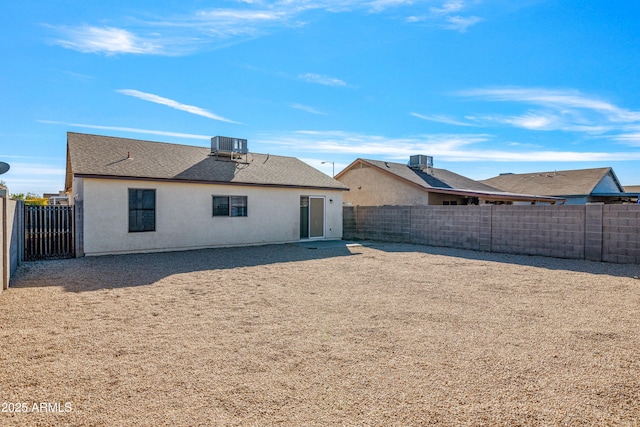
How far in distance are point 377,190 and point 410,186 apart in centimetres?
220

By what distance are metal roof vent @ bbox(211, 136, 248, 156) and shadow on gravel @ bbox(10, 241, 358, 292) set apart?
461cm

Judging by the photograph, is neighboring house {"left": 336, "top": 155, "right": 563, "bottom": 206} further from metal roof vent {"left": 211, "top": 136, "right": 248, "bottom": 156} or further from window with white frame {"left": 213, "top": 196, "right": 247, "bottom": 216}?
window with white frame {"left": 213, "top": 196, "right": 247, "bottom": 216}

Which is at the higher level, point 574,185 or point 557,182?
point 557,182

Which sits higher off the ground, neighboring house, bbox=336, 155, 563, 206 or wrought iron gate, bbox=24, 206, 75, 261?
neighboring house, bbox=336, 155, 563, 206

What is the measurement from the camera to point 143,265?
944cm

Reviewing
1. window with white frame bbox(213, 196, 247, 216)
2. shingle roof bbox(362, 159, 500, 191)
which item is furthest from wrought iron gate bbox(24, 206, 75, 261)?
shingle roof bbox(362, 159, 500, 191)

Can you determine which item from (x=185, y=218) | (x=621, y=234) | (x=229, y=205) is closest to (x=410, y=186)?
(x=621, y=234)

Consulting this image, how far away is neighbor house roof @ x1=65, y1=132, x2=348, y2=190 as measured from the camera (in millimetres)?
11250

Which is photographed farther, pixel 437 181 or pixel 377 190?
pixel 437 181

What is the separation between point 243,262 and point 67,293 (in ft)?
14.6

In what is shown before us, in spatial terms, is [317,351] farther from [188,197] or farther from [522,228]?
[522,228]

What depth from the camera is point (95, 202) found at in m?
10.6

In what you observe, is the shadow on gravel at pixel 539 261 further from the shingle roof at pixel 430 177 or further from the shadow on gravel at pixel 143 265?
the shingle roof at pixel 430 177

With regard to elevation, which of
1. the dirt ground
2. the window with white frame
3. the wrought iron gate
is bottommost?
the dirt ground
